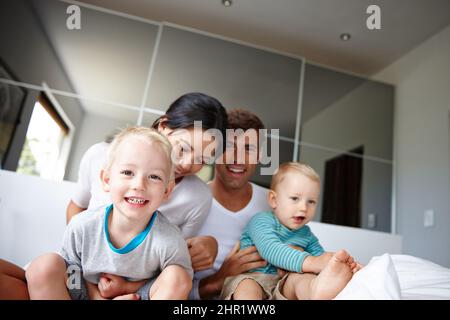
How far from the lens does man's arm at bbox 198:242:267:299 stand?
1.09 meters

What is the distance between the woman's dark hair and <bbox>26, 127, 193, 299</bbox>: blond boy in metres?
0.25

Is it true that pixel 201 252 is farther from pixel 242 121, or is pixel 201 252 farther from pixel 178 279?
pixel 242 121

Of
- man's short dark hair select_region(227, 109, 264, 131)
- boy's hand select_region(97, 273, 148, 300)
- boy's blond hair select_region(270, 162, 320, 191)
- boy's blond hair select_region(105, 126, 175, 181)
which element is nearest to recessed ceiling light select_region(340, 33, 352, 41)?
man's short dark hair select_region(227, 109, 264, 131)

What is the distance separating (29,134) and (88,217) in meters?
0.91

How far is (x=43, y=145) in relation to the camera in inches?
63.2

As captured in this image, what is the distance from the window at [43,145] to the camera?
1.59 metres

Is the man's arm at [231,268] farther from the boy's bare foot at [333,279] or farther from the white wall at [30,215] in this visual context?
the white wall at [30,215]

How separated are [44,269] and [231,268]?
54cm

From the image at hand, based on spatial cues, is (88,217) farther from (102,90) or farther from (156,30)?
(156,30)

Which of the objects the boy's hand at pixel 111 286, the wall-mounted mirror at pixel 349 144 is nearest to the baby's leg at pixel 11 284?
the boy's hand at pixel 111 286

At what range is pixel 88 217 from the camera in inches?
34.1

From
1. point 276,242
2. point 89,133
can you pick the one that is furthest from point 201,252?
point 89,133
